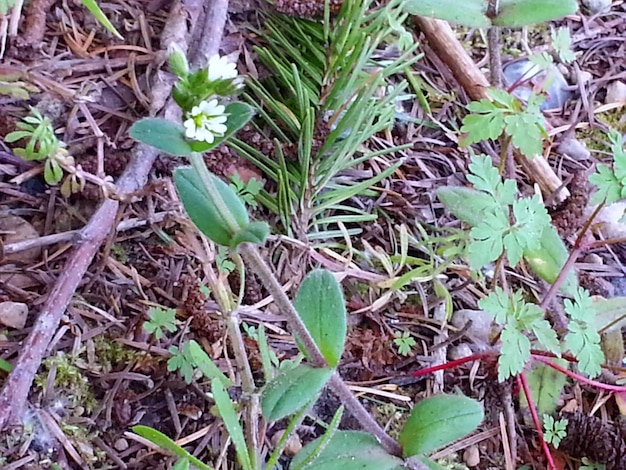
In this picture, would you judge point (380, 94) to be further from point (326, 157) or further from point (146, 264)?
point (146, 264)

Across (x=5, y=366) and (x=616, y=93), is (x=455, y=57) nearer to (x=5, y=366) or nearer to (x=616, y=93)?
(x=616, y=93)

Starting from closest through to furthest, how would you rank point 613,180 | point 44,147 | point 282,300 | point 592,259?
point 282,300 → point 44,147 → point 613,180 → point 592,259

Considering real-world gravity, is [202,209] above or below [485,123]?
below

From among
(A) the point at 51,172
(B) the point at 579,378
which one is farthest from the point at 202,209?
(B) the point at 579,378

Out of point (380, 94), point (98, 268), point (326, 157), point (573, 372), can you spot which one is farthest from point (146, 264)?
point (573, 372)

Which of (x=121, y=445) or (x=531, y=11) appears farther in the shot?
(x=531, y=11)
